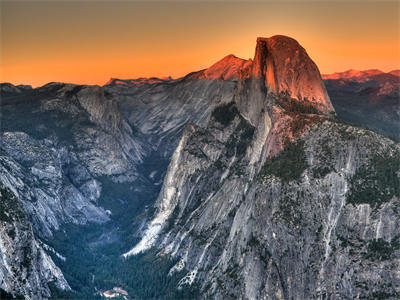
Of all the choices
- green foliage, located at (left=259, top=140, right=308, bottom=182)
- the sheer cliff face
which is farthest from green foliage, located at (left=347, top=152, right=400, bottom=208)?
green foliage, located at (left=259, top=140, right=308, bottom=182)

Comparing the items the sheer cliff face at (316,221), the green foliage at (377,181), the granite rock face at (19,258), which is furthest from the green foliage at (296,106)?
the granite rock face at (19,258)

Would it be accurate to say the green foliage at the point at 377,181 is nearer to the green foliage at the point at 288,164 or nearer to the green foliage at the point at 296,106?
the green foliage at the point at 288,164

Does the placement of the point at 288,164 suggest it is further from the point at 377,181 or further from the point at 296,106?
the point at 296,106

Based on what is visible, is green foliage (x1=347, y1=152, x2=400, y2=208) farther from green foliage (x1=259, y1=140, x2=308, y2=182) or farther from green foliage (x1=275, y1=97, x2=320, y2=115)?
green foliage (x1=275, y1=97, x2=320, y2=115)

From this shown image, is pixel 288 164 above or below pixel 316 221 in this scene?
above

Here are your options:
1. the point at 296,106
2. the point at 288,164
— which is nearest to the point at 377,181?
the point at 288,164
